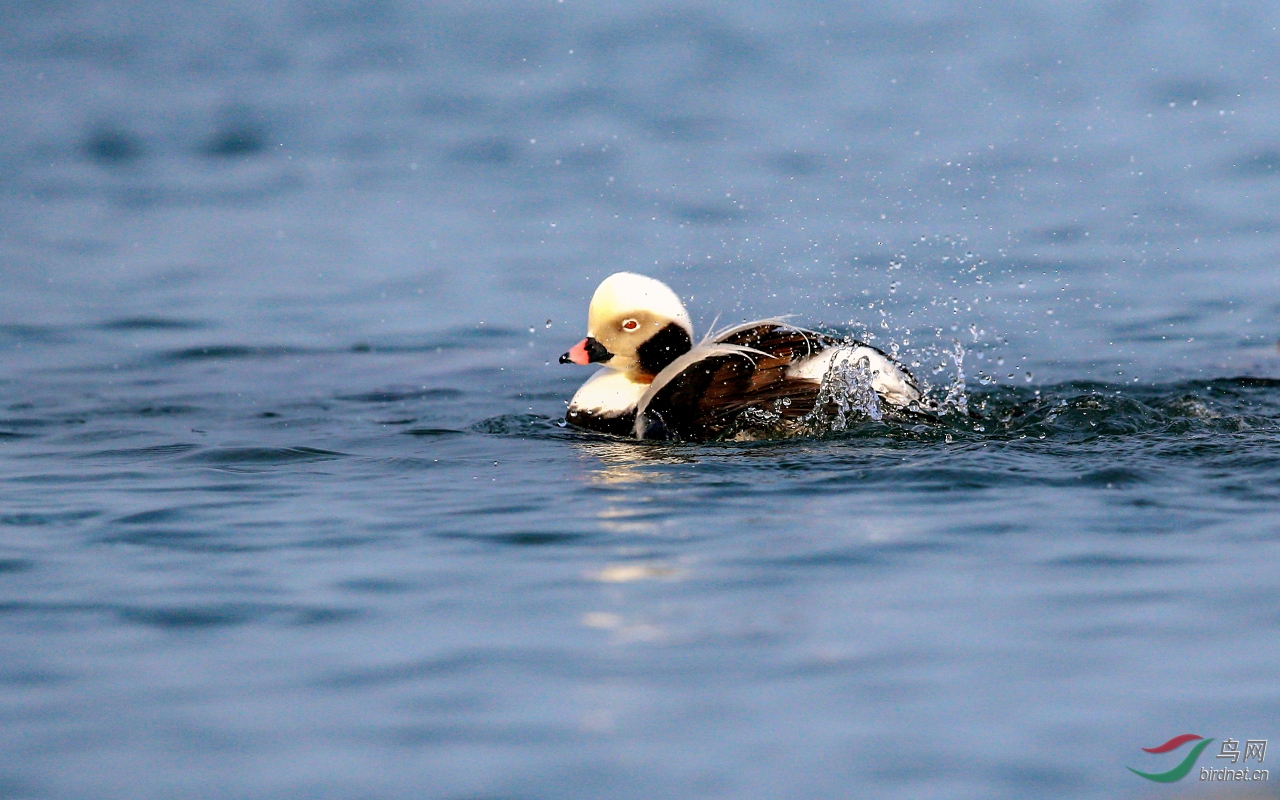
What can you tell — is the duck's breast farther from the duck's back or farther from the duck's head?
the duck's back

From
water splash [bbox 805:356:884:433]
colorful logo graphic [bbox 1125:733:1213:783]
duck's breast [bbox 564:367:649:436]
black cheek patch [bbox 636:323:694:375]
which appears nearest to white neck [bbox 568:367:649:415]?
duck's breast [bbox 564:367:649:436]

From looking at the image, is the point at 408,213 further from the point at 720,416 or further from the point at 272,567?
the point at 272,567

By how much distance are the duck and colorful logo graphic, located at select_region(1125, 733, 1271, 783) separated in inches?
114

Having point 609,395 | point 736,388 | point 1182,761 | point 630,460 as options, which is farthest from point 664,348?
point 1182,761

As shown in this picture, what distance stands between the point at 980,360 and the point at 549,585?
443 centimetres

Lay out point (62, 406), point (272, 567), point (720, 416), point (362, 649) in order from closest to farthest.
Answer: point (362, 649) → point (272, 567) → point (720, 416) → point (62, 406)

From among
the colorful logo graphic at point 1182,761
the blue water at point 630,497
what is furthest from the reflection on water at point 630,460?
the colorful logo graphic at point 1182,761

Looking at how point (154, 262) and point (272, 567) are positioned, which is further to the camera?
point (154, 262)

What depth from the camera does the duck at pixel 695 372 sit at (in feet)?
19.2

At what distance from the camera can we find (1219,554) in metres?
4.15

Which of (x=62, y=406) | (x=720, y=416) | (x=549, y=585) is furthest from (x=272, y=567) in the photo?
(x=62, y=406)

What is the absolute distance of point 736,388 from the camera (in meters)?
5.92

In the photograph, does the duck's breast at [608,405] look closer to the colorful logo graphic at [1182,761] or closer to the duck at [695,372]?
the duck at [695,372]

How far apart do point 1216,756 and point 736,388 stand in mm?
3154
